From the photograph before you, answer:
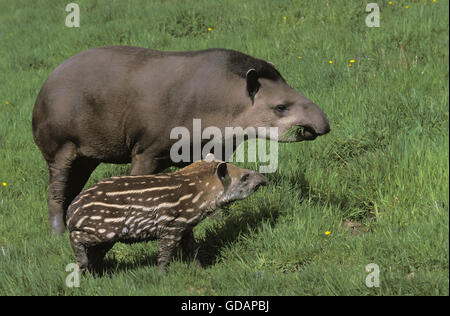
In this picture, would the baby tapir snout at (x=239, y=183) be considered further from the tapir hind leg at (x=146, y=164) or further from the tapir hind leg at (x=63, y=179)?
the tapir hind leg at (x=63, y=179)

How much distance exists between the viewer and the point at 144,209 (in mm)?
4695

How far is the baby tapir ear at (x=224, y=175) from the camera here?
499 centimetres

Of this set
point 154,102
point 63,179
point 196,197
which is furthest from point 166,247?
point 63,179

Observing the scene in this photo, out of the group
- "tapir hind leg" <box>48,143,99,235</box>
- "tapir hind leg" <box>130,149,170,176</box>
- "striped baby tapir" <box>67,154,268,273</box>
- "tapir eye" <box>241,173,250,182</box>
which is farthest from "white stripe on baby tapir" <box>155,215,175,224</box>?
"tapir hind leg" <box>48,143,99,235</box>

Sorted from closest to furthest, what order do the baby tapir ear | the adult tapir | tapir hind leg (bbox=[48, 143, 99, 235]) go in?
the baby tapir ear
the adult tapir
tapir hind leg (bbox=[48, 143, 99, 235])

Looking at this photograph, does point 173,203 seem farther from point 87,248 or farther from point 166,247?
point 87,248

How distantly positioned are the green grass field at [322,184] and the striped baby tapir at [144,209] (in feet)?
0.82

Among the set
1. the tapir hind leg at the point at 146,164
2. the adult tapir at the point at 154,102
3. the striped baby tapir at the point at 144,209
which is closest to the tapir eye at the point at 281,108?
the adult tapir at the point at 154,102

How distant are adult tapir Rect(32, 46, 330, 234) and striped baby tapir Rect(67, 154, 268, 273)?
685 mm

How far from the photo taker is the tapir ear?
546 centimetres

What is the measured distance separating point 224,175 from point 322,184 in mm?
1226

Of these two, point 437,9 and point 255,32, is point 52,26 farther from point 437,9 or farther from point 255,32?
point 437,9

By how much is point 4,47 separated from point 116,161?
735 centimetres

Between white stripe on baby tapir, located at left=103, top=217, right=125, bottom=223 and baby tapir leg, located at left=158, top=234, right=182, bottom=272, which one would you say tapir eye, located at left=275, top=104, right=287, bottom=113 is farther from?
white stripe on baby tapir, located at left=103, top=217, right=125, bottom=223
